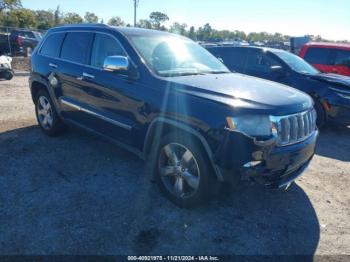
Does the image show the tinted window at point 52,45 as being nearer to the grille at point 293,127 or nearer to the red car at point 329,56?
the grille at point 293,127

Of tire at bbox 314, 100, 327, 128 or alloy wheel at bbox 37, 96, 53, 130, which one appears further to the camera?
tire at bbox 314, 100, 327, 128

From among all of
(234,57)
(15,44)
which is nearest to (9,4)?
(15,44)

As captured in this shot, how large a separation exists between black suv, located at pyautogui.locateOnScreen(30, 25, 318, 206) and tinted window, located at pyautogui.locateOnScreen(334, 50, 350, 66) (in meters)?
6.90

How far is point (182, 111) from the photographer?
329cm

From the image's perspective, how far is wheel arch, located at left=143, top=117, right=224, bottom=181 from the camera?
3.12 meters

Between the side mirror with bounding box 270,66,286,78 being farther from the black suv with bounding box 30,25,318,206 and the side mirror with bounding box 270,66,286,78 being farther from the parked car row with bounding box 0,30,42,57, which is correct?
the parked car row with bounding box 0,30,42,57

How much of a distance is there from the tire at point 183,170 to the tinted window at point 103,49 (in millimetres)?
1437

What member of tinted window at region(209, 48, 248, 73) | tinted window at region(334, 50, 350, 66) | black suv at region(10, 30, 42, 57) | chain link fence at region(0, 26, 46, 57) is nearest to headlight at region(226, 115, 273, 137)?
tinted window at region(209, 48, 248, 73)

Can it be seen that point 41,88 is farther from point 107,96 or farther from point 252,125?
point 252,125

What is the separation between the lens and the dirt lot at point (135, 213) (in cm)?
296

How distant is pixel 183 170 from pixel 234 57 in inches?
220

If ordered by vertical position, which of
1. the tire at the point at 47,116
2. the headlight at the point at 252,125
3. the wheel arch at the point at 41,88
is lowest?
the tire at the point at 47,116

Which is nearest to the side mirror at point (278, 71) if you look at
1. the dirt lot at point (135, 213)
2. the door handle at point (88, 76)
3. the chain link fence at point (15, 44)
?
the dirt lot at point (135, 213)

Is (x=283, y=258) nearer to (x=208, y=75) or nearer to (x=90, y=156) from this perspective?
(x=208, y=75)
